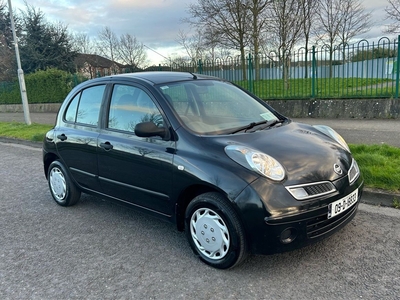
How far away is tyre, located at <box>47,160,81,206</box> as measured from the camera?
15.6ft

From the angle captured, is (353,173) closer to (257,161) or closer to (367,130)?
(257,161)

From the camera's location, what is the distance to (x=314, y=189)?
287 cm

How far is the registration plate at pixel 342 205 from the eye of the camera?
2.93 metres

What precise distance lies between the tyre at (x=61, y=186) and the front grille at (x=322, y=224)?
3133mm

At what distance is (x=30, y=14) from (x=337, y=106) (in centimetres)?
2730

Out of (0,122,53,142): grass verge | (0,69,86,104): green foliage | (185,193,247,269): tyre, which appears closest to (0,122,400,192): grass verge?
(185,193,247,269): tyre

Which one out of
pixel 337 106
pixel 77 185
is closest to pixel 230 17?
pixel 337 106

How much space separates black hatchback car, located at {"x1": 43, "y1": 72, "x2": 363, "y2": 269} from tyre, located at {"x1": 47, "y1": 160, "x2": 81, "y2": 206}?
0.68 ft

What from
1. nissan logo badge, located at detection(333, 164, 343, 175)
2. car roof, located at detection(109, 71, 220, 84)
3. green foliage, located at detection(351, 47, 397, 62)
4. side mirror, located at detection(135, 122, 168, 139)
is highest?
green foliage, located at detection(351, 47, 397, 62)

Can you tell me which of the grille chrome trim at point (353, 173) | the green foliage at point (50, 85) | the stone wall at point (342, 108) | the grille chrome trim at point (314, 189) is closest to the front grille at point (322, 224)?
the grille chrome trim at point (314, 189)

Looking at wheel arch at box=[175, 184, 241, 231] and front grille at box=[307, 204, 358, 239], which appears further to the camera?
wheel arch at box=[175, 184, 241, 231]

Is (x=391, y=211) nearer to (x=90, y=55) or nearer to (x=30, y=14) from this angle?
(x=30, y=14)

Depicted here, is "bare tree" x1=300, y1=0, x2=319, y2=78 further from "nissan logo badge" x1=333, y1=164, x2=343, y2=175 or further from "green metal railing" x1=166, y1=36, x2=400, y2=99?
"nissan logo badge" x1=333, y1=164, x2=343, y2=175

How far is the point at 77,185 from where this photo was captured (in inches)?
183
